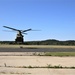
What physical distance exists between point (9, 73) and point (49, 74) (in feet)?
6.90

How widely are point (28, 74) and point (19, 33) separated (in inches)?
4102

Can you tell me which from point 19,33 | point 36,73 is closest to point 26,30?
point 19,33

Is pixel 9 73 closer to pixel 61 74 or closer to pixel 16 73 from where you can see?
pixel 16 73

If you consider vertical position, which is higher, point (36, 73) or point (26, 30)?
point (26, 30)

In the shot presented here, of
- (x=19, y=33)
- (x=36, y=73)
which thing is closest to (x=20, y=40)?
(x=19, y=33)

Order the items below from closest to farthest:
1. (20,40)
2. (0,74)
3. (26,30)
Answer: (0,74), (20,40), (26,30)

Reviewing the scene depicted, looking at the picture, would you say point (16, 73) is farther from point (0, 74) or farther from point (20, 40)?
point (20, 40)

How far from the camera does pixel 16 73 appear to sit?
14.1m

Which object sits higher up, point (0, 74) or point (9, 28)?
point (9, 28)

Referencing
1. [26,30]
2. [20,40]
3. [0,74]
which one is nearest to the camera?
[0,74]

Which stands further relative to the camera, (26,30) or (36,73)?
(26,30)

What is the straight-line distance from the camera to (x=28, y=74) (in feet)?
45.2

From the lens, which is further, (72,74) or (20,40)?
(20,40)

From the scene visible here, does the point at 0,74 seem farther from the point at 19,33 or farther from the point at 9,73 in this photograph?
the point at 19,33
